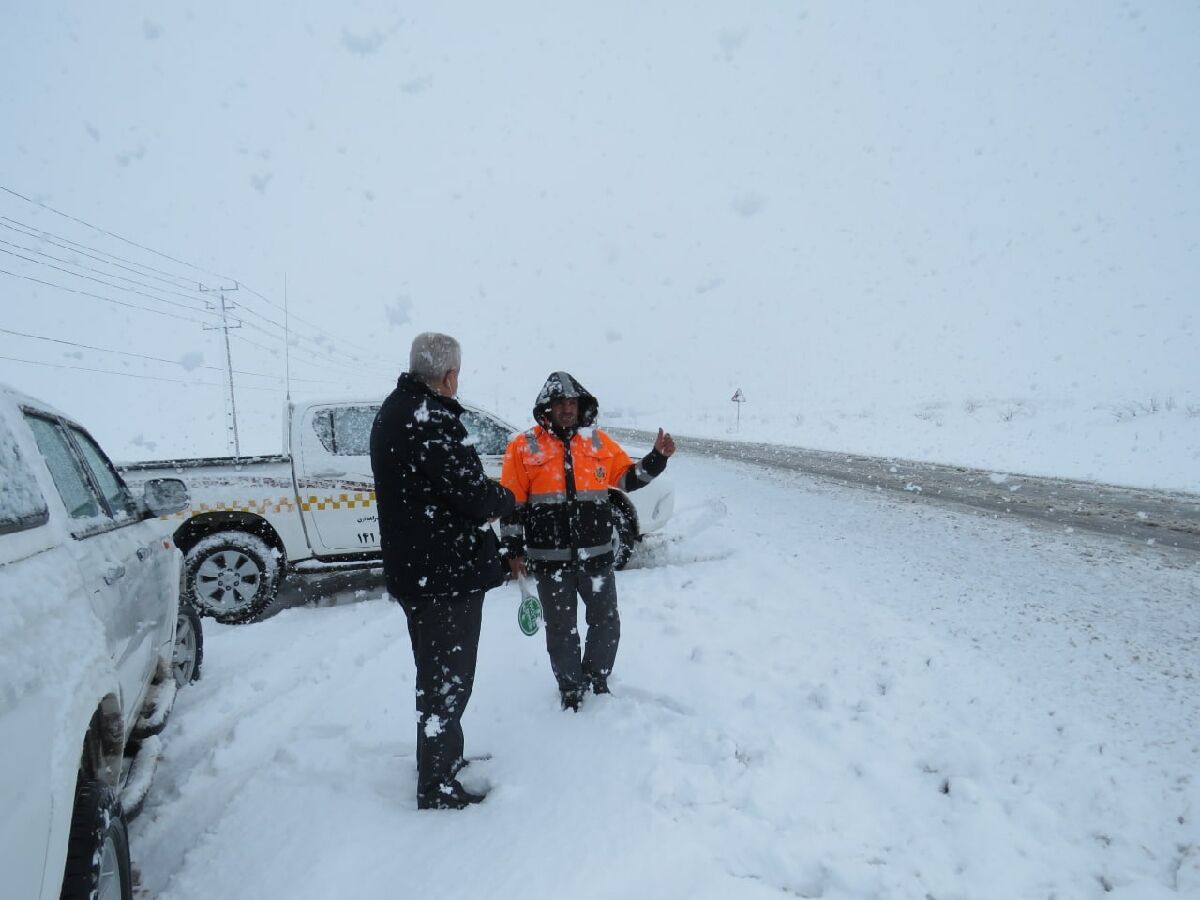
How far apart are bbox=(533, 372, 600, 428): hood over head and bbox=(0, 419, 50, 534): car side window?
6.36ft

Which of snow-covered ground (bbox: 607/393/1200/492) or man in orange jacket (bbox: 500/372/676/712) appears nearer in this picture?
man in orange jacket (bbox: 500/372/676/712)

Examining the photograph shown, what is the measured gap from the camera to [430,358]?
8.43 feet

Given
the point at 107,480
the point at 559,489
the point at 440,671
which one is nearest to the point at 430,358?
the point at 559,489

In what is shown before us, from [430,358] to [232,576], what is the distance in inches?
160

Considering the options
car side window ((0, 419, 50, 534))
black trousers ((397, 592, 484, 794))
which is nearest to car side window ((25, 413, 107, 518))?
car side window ((0, 419, 50, 534))

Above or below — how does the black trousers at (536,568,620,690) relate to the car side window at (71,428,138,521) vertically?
below

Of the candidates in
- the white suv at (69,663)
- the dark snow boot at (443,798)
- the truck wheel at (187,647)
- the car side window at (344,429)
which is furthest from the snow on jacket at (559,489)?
the car side window at (344,429)

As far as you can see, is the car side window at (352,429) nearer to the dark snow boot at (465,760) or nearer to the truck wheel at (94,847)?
the dark snow boot at (465,760)

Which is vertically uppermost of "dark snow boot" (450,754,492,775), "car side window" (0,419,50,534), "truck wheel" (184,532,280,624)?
"car side window" (0,419,50,534)

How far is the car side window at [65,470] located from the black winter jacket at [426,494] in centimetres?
113

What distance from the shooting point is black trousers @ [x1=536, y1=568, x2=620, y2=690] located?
342 cm

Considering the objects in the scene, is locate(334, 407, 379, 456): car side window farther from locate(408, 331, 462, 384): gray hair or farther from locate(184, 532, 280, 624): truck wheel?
locate(408, 331, 462, 384): gray hair

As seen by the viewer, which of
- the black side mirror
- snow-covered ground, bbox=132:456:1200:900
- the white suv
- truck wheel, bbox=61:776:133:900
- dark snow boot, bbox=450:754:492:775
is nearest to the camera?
the white suv

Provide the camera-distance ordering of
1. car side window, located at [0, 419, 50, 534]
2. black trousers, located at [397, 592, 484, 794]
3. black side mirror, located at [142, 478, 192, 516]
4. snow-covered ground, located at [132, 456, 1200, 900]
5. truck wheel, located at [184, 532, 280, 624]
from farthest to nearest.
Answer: truck wheel, located at [184, 532, 280, 624] → black side mirror, located at [142, 478, 192, 516] → black trousers, located at [397, 592, 484, 794] → snow-covered ground, located at [132, 456, 1200, 900] → car side window, located at [0, 419, 50, 534]
